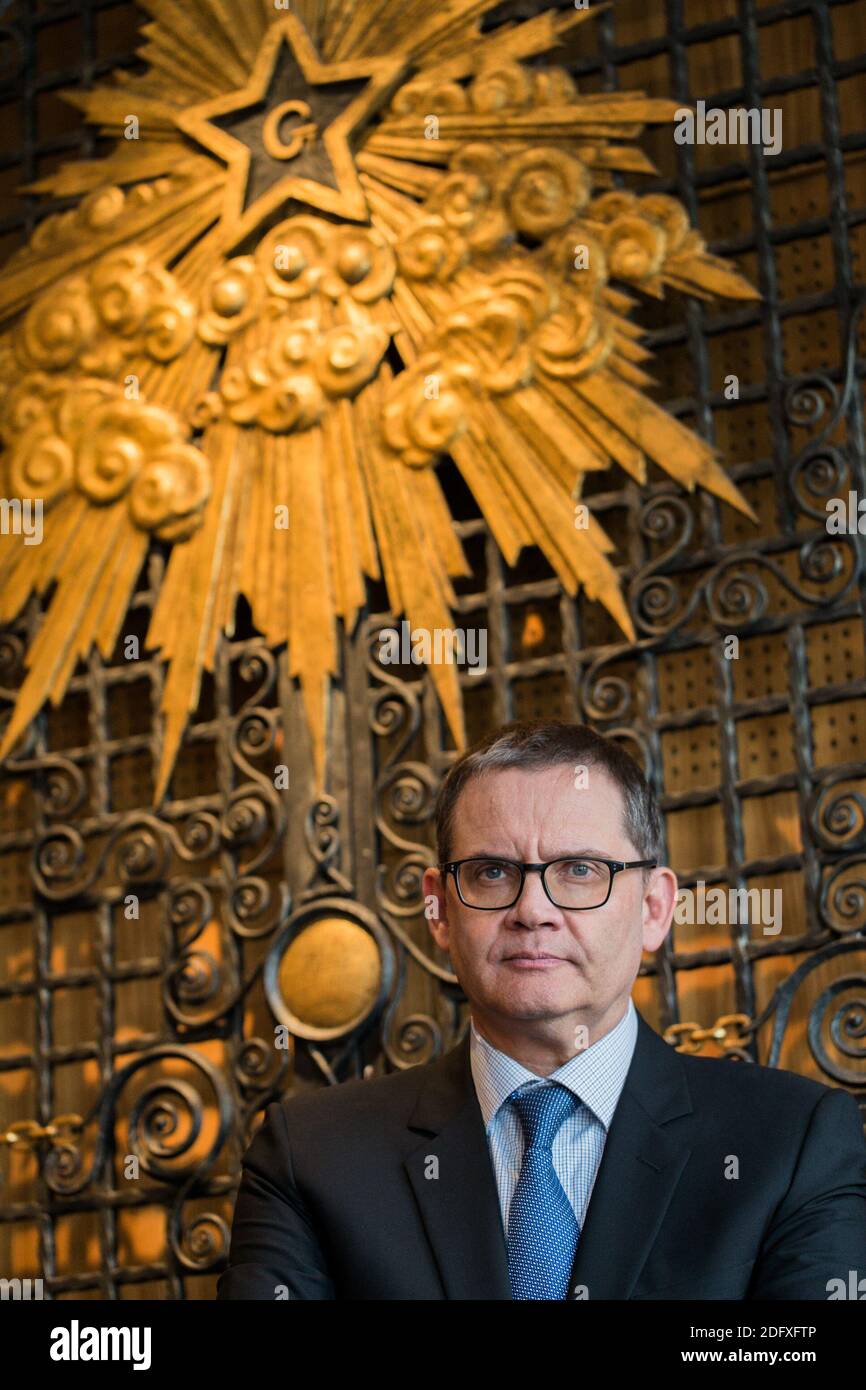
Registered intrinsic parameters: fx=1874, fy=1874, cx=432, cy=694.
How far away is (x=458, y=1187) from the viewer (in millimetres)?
2197

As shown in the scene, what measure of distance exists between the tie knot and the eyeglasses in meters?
0.22

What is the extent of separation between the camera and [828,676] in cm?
368

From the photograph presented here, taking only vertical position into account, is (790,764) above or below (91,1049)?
above

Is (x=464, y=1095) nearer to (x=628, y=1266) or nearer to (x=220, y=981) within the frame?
(x=628, y=1266)

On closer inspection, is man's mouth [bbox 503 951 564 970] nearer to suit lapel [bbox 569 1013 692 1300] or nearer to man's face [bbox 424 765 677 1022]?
man's face [bbox 424 765 677 1022]

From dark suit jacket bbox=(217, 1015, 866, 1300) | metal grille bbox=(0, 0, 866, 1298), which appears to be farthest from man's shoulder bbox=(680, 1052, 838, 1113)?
metal grille bbox=(0, 0, 866, 1298)

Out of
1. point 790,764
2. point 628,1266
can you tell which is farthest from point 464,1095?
point 790,764

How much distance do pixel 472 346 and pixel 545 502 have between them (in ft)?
1.31

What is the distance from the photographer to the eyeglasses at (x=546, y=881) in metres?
2.22

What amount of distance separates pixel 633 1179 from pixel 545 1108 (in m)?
0.14

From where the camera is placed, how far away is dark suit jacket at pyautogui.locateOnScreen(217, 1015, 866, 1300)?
6.84 feet

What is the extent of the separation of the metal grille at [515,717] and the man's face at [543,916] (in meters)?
1.35
